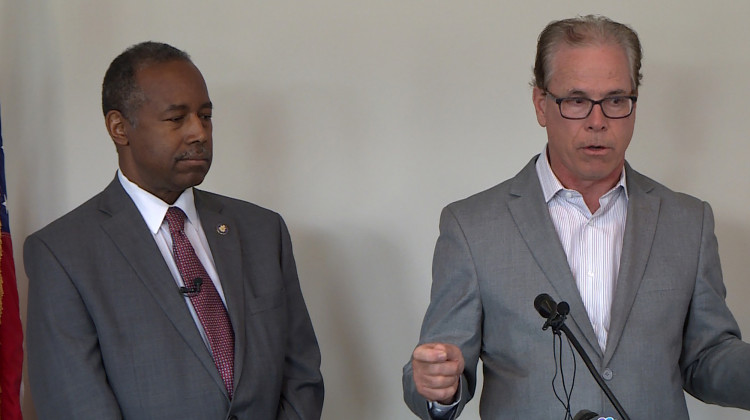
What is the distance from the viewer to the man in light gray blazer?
2.12 metres

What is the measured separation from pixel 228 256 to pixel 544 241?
763mm

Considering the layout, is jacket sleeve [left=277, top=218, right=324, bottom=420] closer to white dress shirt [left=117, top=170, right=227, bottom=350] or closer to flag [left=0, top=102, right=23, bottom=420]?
white dress shirt [left=117, top=170, right=227, bottom=350]

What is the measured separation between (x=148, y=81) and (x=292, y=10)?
2.59 ft

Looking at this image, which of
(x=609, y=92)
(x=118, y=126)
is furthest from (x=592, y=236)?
(x=118, y=126)

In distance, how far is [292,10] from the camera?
9.98ft

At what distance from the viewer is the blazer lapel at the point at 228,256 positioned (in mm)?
2320

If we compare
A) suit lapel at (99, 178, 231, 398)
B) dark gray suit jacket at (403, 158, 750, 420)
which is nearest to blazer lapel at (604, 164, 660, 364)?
dark gray suit jacket at (403, 158, 750, 420)

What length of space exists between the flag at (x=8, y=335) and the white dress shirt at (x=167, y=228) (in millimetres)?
416

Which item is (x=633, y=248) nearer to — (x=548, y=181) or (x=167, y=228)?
(x=548, y=181)

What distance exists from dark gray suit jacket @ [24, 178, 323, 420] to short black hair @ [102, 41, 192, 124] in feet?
0.62

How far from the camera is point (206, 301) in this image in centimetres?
232

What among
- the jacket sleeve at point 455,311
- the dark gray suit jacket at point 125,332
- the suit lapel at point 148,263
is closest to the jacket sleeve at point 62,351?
the dark gray suit jacket at point 125,332

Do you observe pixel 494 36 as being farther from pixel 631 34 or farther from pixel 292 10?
pixel 631 34

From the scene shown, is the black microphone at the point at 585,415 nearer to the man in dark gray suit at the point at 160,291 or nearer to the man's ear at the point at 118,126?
the man in dark gray suit at the point at 160,291
